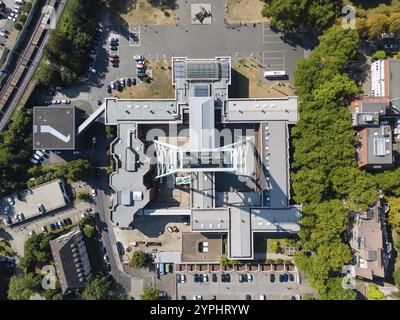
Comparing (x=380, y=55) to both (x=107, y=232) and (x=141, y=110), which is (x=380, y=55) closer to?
(x=141, y=110)

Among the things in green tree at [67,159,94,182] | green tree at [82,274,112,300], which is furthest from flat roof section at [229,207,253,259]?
green tree at [67,159,94,182]

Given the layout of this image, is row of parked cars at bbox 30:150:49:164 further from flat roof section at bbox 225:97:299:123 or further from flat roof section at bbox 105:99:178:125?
flat roof section at bbox 225:97:299:123

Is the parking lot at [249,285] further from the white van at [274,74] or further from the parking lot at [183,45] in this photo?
the parking lot at [183,45]

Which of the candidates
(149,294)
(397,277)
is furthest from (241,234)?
(397,277)

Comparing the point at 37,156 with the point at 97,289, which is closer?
the point at 97,289

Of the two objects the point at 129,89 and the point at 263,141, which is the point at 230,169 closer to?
the point at 263,141

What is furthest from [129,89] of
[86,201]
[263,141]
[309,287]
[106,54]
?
[309,287]
